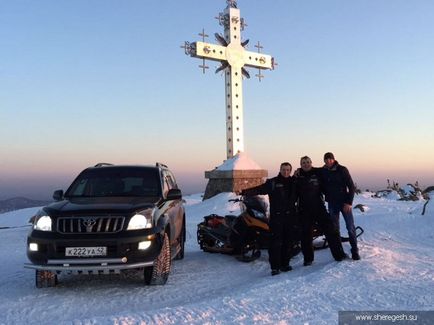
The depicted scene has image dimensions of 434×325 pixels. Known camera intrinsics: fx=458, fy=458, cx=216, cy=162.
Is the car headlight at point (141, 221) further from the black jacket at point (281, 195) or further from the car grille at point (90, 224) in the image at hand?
the black jacket at point (281, 195)

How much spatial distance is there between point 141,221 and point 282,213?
7.64 feet

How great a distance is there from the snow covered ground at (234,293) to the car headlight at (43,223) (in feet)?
2.92

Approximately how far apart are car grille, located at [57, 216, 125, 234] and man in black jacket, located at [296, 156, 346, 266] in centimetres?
298

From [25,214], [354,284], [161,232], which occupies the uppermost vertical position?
[161,232]

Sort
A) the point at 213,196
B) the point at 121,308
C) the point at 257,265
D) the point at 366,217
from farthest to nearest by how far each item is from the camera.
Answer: the point at 213,196 → the point at 366,217 → the point at 257,265 → the point at 121,308

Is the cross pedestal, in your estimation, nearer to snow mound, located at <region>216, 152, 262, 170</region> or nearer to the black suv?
snow mound, located at <region>216, 152, 262, 170</region>

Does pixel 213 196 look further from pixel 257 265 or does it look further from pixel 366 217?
pixel 257 265

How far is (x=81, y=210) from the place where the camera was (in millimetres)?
6133

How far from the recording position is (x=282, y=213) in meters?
7.27

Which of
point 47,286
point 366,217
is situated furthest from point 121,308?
point 366,217

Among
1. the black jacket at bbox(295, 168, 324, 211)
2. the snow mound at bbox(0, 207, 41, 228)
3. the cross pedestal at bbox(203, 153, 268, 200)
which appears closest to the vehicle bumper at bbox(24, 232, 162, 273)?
the black jacket at bbox(295, 168, 324, 211)

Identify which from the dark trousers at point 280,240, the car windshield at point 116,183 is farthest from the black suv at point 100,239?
the dark trousers at point 280,240

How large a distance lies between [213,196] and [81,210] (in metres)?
14.9

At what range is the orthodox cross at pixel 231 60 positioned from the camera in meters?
21.2
